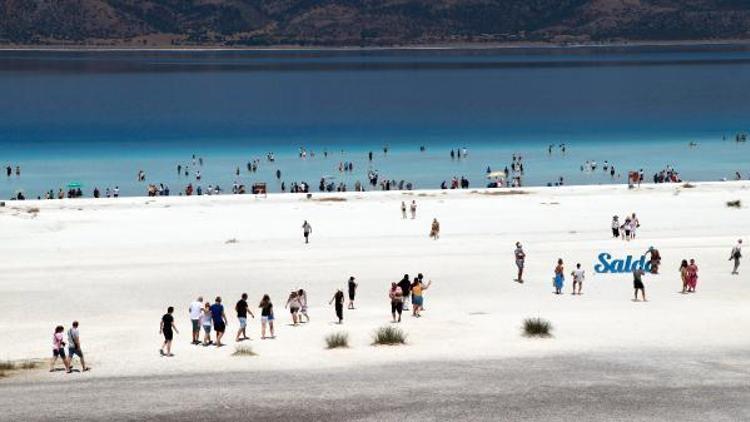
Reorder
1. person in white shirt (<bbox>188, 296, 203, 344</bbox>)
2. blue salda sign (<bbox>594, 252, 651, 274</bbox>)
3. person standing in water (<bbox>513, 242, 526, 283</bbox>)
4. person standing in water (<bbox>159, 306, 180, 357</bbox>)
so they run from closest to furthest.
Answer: person standing in water (<bbox>159, 306, 180, 357</bbox>) → person in white shirt (<bbox>188, 296, 203, 344</bbox>) → person standing in water (<bbox>513, 242, 526, 283</bbox>) → blue salda sign (<bbox>594, 252, 651, 274</bbox>)

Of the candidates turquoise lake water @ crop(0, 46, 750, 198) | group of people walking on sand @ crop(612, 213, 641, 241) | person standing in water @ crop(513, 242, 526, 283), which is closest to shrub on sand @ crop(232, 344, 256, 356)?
person standing in water @ crop(513, 242, 526, 283)

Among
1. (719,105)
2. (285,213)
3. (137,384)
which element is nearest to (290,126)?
(719,105)

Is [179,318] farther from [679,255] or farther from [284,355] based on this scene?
[679,255]

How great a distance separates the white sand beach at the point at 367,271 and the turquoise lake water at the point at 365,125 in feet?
46.6

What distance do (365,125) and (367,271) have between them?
6793 centimetres

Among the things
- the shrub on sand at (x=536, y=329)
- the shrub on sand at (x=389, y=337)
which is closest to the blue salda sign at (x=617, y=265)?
the shrub on sand at (x=536, y=329)

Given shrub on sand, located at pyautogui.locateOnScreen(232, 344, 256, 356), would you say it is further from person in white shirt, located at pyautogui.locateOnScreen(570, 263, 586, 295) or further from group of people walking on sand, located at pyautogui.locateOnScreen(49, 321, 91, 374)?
person in white shirt, located at pyautogui.locateOnScreen(570, 263, 586, 295)

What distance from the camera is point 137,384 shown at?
2098 cm

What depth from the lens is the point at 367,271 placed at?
108 ft

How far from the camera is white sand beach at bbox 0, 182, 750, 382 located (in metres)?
24.0

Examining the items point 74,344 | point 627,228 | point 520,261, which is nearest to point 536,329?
point 520,261

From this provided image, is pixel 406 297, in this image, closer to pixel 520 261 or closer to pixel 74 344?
pixel 520 261

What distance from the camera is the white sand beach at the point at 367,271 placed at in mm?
23953

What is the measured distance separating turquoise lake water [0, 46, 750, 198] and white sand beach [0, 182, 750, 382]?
14.2 m
